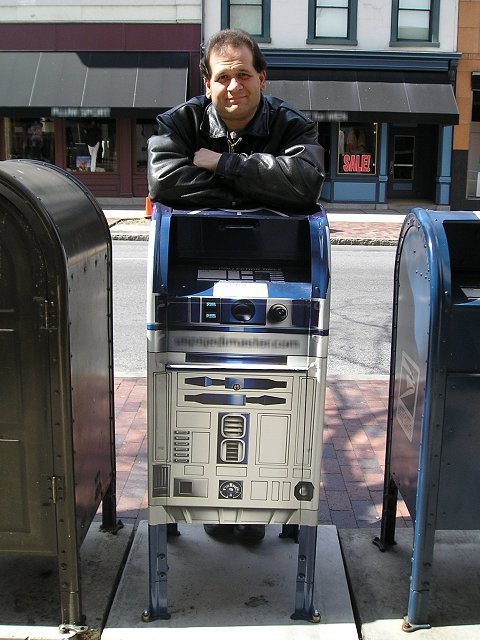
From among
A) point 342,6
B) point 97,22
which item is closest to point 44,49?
A: point 97,22

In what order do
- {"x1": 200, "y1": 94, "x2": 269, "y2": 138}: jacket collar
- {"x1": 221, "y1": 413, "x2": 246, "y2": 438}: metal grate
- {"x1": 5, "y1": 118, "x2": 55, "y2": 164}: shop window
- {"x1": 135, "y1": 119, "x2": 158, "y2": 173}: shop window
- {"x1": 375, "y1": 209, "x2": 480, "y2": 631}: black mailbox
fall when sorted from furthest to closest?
{"x1": 5, "y1": 118, "x2": 55, "y2": 164}: shop window < {"x1": 135, "y1": 119, "x2": 158, "y2": 173}: shop window < {"x1": 200, "y1": 94, "x2": 269, "y2": 138}: jacket collar < {"x1": 221, "y1": 413, "x2": 246, "y2": 438}: metal grate < {"x1": 375, "y1": 209, "x2": 480, "y2": 631}: black mailbox

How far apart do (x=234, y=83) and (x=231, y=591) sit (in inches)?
81.4

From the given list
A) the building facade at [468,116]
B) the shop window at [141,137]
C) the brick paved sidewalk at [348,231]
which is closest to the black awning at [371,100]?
the building facade at [468,116]

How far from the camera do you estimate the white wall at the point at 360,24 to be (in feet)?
60.6

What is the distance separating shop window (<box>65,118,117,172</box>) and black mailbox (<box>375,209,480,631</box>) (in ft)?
57.9

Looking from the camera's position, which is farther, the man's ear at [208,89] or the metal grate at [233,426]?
the man's ear at [208,89]

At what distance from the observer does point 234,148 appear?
302 cm

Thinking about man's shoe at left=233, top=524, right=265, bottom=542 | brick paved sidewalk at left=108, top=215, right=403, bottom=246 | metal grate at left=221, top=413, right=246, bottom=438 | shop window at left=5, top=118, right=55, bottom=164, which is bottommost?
man's shoe at left=233, top=524, right=265, bottom=542

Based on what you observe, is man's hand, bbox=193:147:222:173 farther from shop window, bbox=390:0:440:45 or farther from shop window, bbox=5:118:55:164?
shop window, bbox=5:118:55:164

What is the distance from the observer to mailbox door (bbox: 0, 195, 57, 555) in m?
2.56

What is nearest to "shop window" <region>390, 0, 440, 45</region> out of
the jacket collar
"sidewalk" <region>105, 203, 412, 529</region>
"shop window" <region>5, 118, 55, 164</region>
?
"shop window" <region>5, 118, 55, 164</region>

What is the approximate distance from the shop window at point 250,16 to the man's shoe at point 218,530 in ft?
55.6

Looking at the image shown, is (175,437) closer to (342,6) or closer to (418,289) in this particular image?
(418,289)

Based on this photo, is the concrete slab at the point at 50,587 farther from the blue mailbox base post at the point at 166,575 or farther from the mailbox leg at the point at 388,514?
the mailbox leg at the point at 388,514
